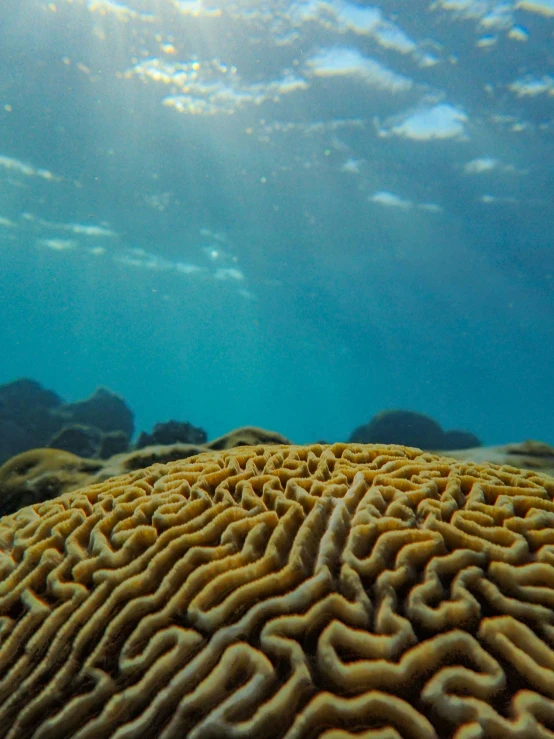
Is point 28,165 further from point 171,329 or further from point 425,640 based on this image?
point 171,329

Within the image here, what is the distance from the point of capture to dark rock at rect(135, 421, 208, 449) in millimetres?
13617

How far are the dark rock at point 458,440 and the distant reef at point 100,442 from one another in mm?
46

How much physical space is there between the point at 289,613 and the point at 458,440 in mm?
23839

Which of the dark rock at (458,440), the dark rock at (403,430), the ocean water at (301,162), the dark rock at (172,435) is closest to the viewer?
the dark rock at (172,435)

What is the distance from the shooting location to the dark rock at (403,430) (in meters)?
23.3

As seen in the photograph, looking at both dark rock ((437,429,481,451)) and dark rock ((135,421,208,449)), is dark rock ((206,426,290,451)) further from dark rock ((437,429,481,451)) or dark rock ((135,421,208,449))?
dark rock ((437,429,481,451))

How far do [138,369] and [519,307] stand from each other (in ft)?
390

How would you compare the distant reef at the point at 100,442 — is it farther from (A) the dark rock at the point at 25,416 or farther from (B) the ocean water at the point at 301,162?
(B) the ocean water at the point at 301,162

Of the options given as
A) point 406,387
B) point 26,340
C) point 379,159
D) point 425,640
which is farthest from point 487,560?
point 26,340

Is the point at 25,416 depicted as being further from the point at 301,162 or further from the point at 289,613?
the point at 289,613

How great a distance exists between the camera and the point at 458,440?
79.7 ft

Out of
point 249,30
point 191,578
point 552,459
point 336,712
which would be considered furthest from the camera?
point 249,30

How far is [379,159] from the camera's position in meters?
23.2

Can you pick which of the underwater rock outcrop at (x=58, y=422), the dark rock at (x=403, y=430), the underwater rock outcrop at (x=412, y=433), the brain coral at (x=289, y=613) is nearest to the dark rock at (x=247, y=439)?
the brain coral at (x=289, y=613)
